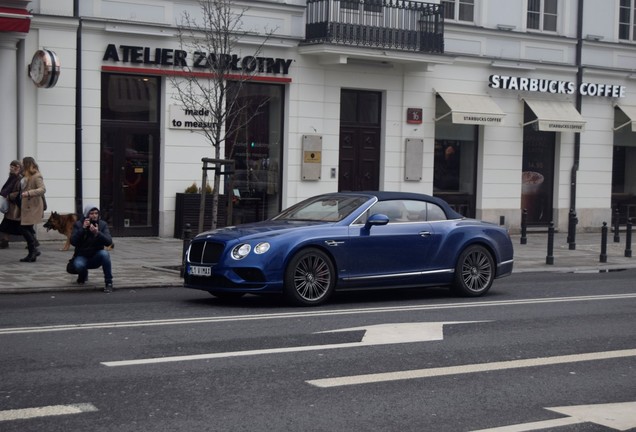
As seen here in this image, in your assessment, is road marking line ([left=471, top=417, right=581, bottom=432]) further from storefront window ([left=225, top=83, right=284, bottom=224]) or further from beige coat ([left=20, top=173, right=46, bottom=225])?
storefront window ([left=225, top=83, right=284, bottom=224])

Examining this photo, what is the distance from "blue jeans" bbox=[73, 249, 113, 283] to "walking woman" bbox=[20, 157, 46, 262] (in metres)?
3.02

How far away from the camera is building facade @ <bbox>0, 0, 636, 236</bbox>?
22.0 metres

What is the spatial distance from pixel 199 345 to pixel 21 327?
2.12 m

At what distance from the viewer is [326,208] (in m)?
14.5

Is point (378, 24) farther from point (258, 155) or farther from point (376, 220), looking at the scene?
point (376, 220)

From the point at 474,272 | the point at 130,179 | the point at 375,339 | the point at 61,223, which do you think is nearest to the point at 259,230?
the point at 375,339

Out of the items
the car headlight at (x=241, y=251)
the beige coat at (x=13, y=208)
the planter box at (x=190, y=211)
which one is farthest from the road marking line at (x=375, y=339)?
the planter box at (x=190, y=211)

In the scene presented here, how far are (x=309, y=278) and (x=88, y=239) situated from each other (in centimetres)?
351

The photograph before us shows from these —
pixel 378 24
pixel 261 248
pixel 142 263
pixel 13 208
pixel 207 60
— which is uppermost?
pixel 378 24

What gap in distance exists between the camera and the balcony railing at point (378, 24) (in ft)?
81.4

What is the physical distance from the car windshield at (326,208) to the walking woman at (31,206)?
5.22m

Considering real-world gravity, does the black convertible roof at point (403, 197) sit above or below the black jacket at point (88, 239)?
above

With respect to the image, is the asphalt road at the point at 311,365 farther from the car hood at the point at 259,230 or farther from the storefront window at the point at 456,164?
the storefront window at the point at 456,164

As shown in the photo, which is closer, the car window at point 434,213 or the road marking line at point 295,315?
the road marking line at point 295,315
